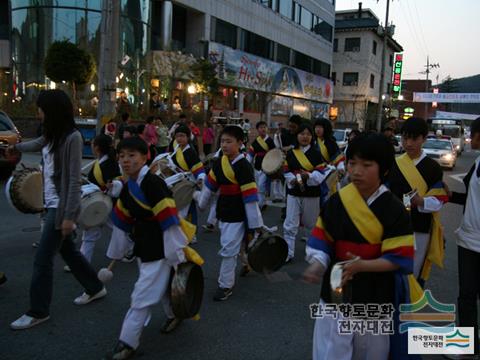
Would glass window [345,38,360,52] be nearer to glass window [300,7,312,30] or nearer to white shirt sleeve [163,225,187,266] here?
glass window [300,7,312,30]

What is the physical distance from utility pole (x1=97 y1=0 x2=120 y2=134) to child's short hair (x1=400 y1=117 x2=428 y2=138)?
8175 millimetres

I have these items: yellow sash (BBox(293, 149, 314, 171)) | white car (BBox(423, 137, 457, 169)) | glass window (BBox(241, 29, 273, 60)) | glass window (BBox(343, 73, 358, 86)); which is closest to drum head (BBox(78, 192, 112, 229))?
yellow sash (BBox(293, 149, 314, 171))

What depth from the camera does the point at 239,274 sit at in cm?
540

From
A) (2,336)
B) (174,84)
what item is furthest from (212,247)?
(174,84)

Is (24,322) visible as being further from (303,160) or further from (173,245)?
(303,160)

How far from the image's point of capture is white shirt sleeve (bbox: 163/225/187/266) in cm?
334

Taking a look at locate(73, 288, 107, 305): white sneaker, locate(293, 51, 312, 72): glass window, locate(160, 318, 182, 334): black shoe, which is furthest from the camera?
locate(293, 51, 312, 72): glass window

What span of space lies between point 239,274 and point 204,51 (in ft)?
73.3

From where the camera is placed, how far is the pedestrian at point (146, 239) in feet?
10.7

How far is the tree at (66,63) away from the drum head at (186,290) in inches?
633

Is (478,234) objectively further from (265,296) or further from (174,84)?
(174,84)

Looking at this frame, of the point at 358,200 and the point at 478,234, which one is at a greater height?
the point at 358,200

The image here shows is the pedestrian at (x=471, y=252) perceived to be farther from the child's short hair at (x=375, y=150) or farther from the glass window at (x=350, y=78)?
the glass window at (x=350, y=78)

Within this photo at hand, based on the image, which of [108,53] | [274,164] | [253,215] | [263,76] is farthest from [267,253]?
[263,76]
